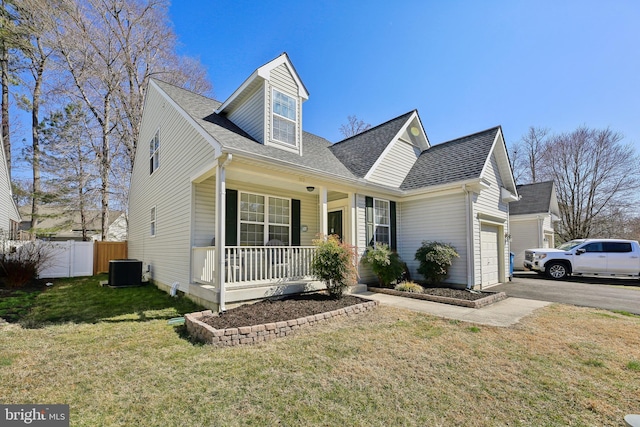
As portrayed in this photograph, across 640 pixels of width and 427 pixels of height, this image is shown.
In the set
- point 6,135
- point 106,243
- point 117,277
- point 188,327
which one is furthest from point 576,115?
point 6,135

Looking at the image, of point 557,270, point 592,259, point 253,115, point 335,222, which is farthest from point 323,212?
point 592,259

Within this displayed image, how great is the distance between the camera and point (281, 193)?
8914mm

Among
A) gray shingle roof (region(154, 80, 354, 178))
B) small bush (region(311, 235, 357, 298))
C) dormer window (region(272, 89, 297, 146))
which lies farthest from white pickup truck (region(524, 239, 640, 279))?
dormer window (region(272, 89, 297, 146))

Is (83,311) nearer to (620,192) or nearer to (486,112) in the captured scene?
(486,112)

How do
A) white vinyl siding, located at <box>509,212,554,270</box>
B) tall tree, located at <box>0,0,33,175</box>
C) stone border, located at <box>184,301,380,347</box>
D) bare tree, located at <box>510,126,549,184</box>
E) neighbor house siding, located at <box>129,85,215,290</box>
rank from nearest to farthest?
stone border, located at <box>184,301,380,347</box> < neighbor house siding, located at <box>129,85,215,290</box> < tall tree, located at <box>0,0,33,175</box> < white vinyl siding, located at <box>509,212,554,270</box> < bare tree, located at <box>510,126,549,184</box>

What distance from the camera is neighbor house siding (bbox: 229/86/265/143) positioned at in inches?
312

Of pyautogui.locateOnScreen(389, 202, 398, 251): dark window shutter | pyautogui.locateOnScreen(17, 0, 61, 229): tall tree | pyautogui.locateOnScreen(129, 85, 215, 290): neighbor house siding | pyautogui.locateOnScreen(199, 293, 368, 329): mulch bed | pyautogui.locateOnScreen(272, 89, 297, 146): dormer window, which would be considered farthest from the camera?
pyautogui.locateOnScreen(17, 0, 61, 229): tall tree

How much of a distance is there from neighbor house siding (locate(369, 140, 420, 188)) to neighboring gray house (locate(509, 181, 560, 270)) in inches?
367

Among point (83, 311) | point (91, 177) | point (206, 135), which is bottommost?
point (83, 311)

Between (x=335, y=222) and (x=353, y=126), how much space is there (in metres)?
17.1

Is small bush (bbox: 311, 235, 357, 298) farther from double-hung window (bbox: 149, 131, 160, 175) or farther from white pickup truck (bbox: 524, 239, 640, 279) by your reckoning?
white pickup truck (bbox: 524, 239, 640, 279)

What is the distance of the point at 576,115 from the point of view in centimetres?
2181

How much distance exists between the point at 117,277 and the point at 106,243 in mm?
5731

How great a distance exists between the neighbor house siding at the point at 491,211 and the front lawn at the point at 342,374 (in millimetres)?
3544
